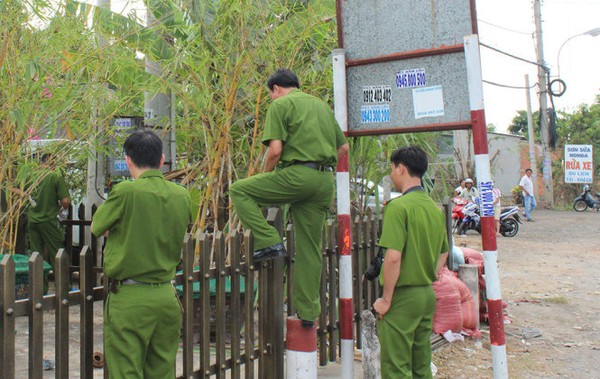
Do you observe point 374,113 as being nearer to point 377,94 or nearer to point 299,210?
point 377,94

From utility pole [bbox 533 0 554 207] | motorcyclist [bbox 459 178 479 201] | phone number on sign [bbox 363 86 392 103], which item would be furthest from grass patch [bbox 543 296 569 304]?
utility pole [bbox 533 0 554 207]

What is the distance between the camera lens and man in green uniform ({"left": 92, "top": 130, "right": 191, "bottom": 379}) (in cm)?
330

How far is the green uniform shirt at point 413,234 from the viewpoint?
3859 millimetres

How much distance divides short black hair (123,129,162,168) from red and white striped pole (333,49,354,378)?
1.52 meters

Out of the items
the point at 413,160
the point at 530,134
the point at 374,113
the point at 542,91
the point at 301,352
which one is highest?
the point at 542,91

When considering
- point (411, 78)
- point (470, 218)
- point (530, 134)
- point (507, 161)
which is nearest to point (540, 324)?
point (411, 78)

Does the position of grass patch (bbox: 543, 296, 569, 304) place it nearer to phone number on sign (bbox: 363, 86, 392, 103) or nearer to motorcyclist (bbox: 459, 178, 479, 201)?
phone number on sign (bbox: 363, 86, 392, 103)

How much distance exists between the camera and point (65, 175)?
8.57 m

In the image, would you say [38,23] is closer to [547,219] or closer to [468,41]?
[468,41]

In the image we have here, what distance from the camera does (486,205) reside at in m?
4.20

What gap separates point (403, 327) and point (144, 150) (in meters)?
1.76

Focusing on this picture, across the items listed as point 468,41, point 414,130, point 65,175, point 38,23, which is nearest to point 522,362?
point 414,130

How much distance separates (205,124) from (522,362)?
3505 millimetres

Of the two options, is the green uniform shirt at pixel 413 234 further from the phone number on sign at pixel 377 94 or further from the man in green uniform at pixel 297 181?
the phone number on sign at pixel 377 94
